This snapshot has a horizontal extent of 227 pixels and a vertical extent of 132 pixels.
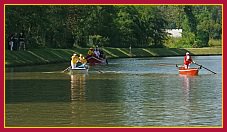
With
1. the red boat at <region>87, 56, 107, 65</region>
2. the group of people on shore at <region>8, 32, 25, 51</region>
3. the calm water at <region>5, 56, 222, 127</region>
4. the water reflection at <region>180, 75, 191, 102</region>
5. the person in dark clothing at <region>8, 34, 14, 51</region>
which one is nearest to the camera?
the calm water at <region>5, 56, 222, 127</region>

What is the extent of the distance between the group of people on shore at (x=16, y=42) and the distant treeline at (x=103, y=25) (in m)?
0.47

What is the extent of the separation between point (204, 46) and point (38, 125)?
99.4m

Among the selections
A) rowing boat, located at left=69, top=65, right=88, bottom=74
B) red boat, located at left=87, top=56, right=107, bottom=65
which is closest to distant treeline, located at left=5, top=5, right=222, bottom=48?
red boat, located at left=87, top=56, right=107, bottom=65

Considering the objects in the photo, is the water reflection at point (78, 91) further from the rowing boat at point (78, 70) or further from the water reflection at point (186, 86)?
the rowing boat at point (78, 70)

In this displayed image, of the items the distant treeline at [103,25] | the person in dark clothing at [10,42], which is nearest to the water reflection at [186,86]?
the distant treeline at [103,25]

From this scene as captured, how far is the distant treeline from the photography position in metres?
61.6

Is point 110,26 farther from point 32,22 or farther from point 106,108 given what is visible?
point 106,108

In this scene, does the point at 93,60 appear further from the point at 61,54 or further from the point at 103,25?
the point at 103,25

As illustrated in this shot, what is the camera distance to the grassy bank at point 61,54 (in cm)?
5176

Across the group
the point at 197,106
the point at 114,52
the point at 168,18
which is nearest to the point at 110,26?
the point at 114,52

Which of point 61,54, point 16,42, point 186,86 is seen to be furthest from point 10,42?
point 186,86

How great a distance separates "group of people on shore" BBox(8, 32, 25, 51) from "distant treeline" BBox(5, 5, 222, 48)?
0.47m

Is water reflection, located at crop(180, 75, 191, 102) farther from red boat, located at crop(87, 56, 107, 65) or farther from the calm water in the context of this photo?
red boat, located at crop(87, 56, 107, 65)

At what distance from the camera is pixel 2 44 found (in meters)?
16.5
